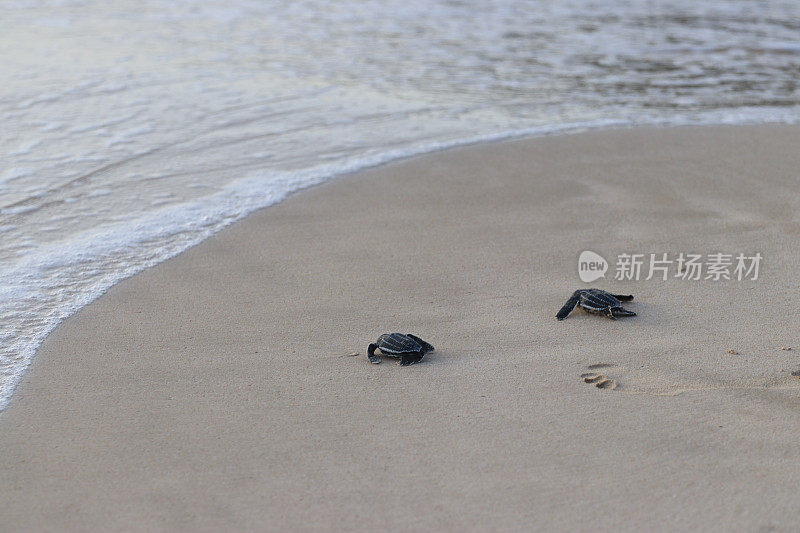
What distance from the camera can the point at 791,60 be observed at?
27.0 feet

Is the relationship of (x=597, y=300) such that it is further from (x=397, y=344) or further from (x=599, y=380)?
(x=397, y=344)

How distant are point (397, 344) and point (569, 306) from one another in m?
0.81

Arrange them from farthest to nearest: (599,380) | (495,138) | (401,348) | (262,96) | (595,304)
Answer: (262,96), (495,138), (595,304), (401,348), (599,380)

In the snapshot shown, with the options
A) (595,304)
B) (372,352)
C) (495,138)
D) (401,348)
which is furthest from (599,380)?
(495,138)

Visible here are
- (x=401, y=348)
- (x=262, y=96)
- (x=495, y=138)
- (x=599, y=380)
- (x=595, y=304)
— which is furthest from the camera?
(x=262, y=96)

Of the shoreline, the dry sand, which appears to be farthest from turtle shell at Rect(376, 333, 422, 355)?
the shoreline

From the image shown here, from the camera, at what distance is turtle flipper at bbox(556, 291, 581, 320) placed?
317 centimetres

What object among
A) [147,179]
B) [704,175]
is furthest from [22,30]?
[704,175]

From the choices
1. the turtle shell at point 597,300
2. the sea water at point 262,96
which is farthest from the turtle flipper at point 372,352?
the sea water at point 262,96

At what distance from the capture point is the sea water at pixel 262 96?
4172 mm

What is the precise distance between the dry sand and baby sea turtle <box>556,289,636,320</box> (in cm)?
5

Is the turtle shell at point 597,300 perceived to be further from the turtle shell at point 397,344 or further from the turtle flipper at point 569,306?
the turtle shell at point 397,344

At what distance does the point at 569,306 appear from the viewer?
3.19 meters

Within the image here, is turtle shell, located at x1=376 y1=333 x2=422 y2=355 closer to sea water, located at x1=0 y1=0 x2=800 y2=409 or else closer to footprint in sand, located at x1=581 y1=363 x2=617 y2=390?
footprint in sand, located at x1=581 y1=363 x2=617 y2=390
